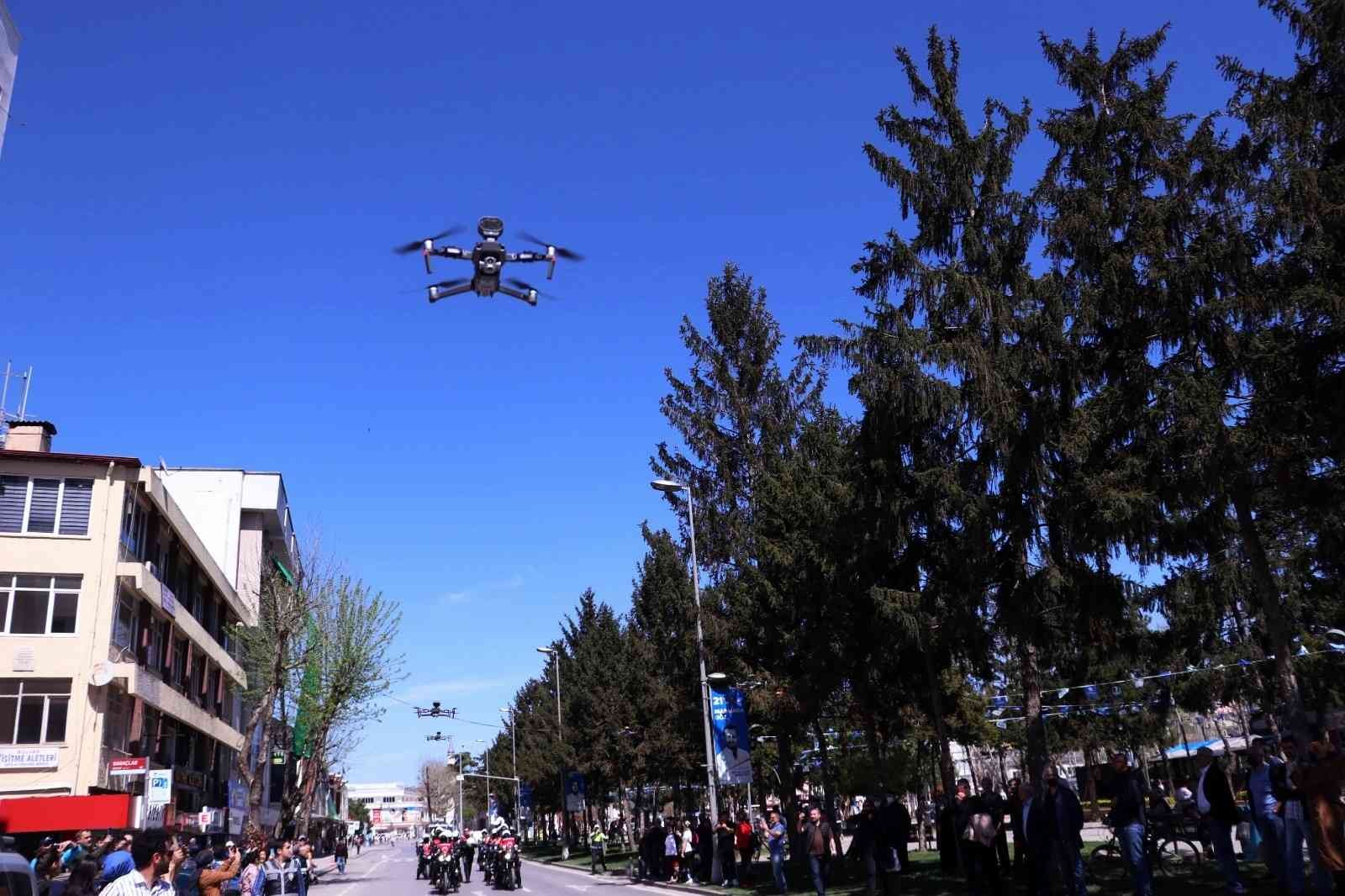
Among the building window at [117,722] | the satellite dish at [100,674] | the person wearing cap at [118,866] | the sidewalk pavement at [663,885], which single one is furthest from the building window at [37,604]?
the person wearing cap at [118,866]

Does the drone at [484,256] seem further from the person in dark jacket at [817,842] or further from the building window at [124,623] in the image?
the building window at [124,623]

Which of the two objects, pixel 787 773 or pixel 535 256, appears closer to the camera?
Answer: pixel 535 256

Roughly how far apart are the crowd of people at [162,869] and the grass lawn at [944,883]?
10.5 metres

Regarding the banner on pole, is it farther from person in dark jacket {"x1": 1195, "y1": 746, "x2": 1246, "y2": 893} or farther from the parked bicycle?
person in dark jacket {"x1": 1195, "y1": 746, "x2": 1246, "y2": 893}

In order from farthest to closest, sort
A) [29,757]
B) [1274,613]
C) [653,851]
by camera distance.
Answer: [653,851] < [29,757] < [1274,613]

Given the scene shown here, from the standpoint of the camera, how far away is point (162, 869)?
12.1 metres

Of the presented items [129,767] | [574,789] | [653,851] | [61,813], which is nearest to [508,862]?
[653,851]

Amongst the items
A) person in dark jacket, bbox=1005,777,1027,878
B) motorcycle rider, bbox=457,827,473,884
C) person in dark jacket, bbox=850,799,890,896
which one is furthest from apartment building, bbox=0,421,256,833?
person in dark jacket, bbox=1005,777,1027,878

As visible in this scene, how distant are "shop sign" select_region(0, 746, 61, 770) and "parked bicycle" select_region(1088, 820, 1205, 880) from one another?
3012cm

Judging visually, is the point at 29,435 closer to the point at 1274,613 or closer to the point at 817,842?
the point at 817,842

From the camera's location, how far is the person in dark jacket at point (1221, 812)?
44.3 feet

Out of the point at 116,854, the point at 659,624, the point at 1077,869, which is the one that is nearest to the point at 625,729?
the point at 659,624

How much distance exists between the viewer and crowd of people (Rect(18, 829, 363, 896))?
8.98 m

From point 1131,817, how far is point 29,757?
31.8 metres
